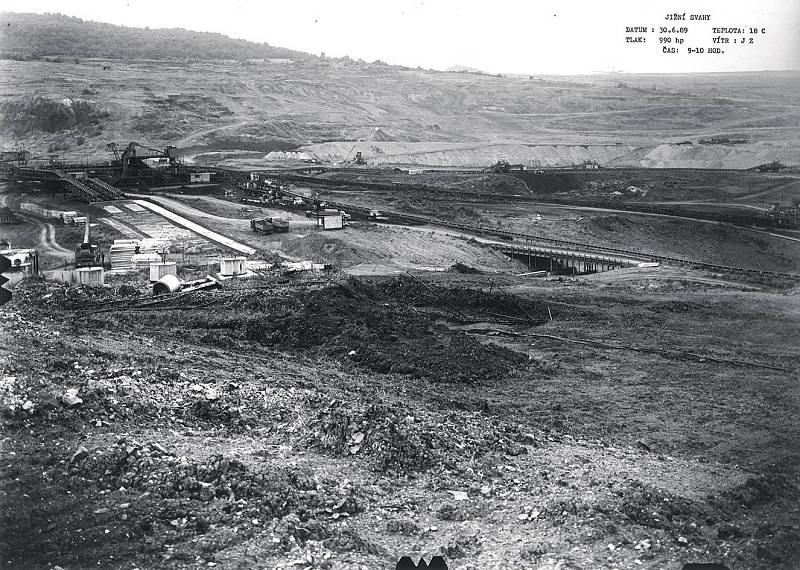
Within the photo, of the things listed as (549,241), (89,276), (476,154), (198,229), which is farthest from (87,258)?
(476,154)

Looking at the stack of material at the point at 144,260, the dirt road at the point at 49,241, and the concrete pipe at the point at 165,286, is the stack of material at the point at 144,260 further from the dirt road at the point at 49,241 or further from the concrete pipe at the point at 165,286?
the dirt road at the point at 49,241

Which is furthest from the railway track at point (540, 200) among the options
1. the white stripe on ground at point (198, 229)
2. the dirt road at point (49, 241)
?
the dirt road at point (49, 241)

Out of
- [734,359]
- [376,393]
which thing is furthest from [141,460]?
[734,359]

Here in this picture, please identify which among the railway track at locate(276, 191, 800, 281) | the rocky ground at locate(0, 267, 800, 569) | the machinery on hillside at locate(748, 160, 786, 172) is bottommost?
the rocky ground at locate(0, 267, 800, 569)

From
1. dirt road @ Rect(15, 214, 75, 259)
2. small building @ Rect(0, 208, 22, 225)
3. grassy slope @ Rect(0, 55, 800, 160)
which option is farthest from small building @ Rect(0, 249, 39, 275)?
grassy slope @ Rect(0, 55, 800, 160)

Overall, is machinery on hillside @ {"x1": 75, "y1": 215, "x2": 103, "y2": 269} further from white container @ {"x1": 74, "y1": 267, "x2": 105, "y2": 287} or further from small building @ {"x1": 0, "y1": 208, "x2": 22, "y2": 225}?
small building @ {"x1": 0, "y1": 208, "x2": 22, "y2": 225}

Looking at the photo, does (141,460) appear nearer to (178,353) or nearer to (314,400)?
(314,400)
